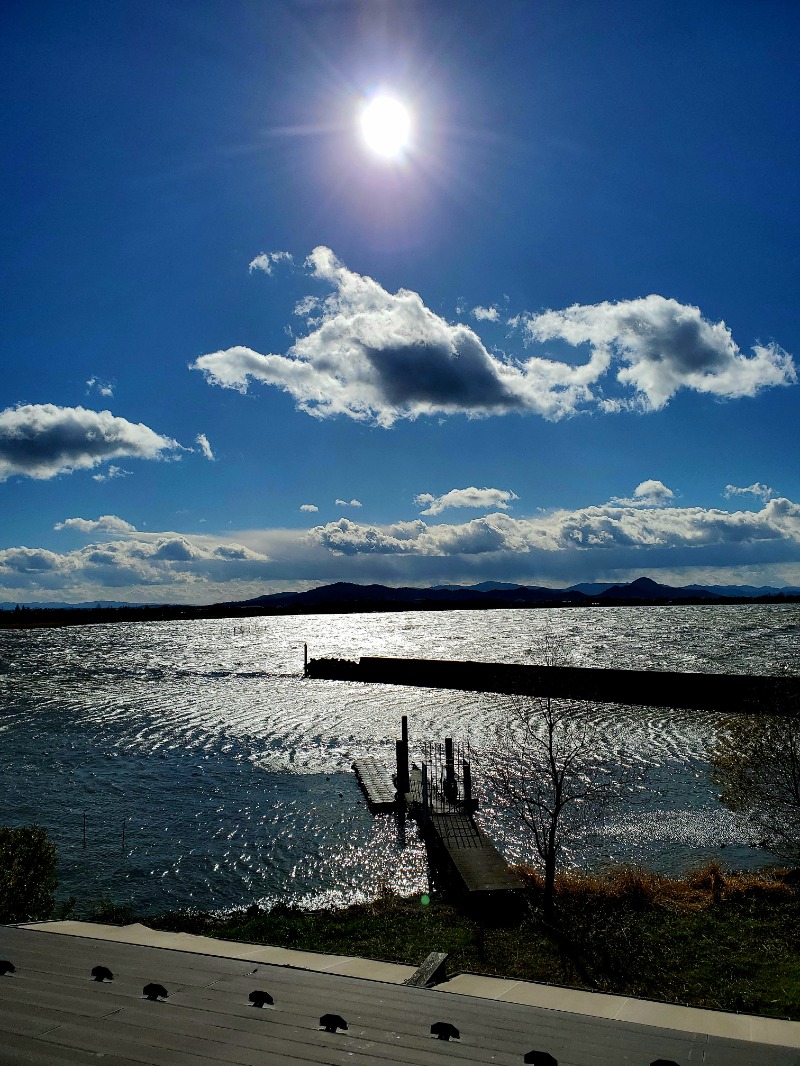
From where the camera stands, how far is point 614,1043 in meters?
7.13

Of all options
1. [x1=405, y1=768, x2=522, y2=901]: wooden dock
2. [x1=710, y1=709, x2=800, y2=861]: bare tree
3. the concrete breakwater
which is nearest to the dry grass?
[x1=405, y1=768, x2=522, y2=901]: wooden dock

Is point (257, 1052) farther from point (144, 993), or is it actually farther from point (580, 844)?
point (580, 844)

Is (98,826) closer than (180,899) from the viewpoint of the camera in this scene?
No

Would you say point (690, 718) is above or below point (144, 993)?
below

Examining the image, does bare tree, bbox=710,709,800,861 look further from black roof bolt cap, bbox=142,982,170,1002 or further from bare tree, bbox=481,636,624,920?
black roof bolt cap, bbox=142,982,170,1002

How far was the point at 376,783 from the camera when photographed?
39.5m

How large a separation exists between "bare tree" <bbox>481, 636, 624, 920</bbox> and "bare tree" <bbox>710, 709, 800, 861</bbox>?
5.90 meters

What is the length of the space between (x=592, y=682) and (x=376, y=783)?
44.3m

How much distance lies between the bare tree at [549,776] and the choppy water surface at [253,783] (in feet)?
4.42

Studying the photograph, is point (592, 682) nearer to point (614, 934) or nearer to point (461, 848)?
point (461, 848)

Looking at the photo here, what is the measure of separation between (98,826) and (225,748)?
1760 cm

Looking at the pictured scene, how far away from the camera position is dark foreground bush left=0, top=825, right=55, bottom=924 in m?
20.1

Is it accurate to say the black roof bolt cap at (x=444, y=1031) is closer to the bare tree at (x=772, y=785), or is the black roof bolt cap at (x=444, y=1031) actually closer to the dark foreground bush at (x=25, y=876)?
the dark foreground bush at (x=25, y=876)

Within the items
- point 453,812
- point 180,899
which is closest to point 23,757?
point 180,899
